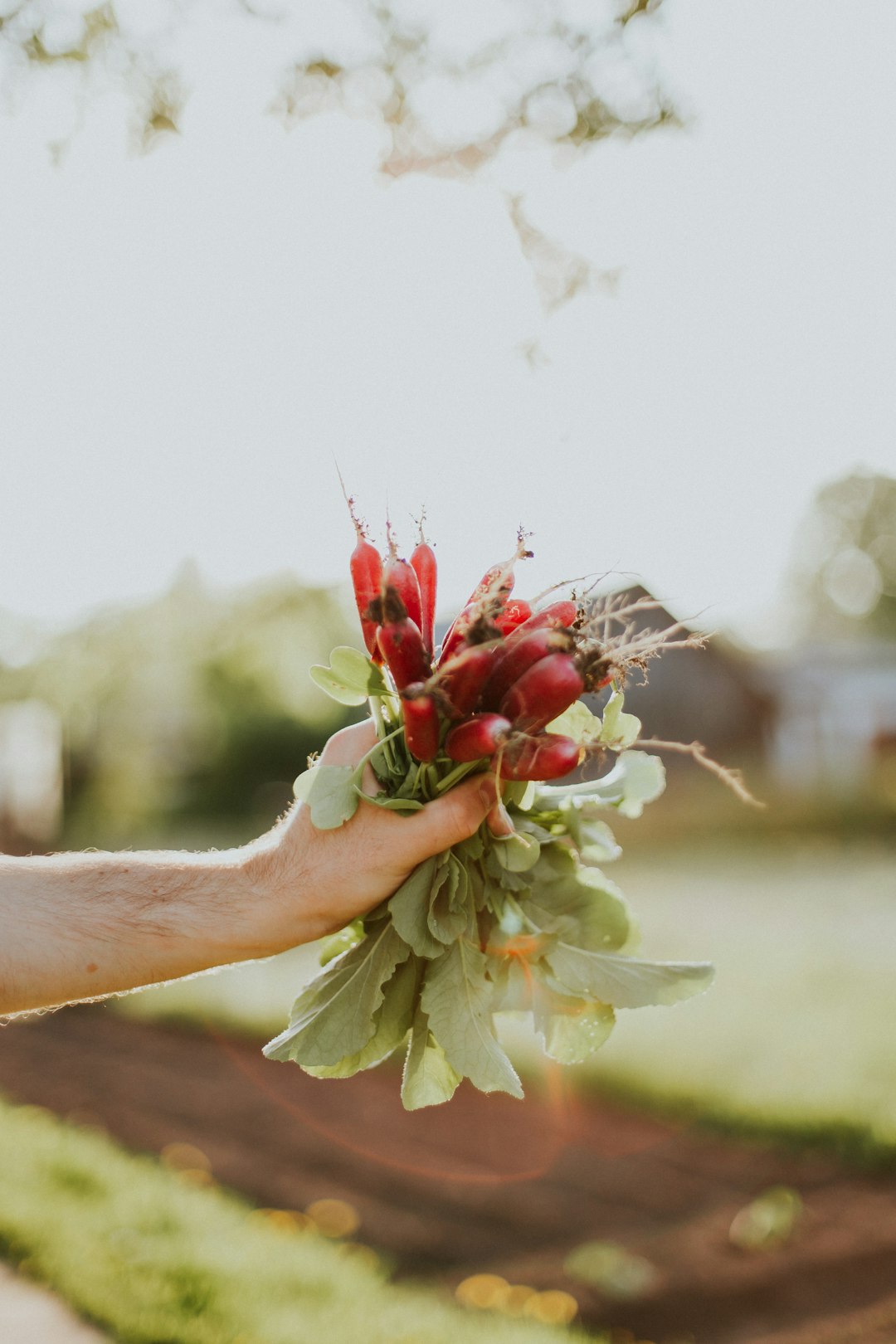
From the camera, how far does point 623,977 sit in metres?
1.97

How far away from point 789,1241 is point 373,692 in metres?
3.57

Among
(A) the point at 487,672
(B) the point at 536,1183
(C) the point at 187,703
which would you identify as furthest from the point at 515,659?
(C) the point at 187,703

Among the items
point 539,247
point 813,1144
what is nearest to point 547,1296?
point 813,1144

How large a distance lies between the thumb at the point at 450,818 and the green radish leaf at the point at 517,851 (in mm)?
83

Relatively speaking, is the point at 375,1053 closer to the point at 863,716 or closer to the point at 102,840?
the point at 102,840

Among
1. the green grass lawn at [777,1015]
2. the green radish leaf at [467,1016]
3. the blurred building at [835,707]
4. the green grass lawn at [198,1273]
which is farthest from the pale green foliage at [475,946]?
the blurred building at [835,707]

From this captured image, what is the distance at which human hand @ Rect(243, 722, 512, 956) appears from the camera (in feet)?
6.34

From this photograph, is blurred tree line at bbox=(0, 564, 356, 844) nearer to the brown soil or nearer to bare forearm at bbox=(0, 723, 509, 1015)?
the brown soil

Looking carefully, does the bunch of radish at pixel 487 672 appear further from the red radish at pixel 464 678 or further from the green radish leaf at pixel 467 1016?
the green radish leaf at pixel 467 1016

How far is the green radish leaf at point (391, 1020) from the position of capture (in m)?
2.03

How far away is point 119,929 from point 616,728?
43.7 inches

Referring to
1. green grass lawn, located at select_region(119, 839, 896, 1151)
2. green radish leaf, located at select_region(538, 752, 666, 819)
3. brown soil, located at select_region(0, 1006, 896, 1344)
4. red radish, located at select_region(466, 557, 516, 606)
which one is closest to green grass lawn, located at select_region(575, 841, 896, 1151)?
green grass lawn, located at select_region(119, 839, 896, 1151)

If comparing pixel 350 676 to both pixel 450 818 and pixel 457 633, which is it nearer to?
pixel 457 633

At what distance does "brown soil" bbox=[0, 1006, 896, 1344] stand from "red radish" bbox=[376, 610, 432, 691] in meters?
3.07
